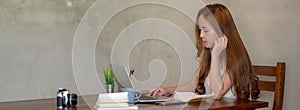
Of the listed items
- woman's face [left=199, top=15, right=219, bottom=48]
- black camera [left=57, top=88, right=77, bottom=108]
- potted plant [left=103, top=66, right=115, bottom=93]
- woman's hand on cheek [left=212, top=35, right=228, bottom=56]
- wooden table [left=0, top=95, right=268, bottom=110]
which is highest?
woman's face [left=199, top=15, right=219, bottom=48]

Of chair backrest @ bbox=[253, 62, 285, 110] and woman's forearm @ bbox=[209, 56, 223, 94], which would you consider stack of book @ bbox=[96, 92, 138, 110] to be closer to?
woman's forearm @ bbox=[209, 56, 223, 94]

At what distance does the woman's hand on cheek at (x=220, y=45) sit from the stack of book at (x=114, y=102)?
559mm

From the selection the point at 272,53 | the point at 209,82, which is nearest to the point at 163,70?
the point at 272,53

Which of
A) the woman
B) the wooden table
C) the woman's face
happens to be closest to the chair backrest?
the woman

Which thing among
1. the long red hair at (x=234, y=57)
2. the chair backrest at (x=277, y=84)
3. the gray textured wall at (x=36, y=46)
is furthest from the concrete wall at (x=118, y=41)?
the long red hair at (x=234, y=57)

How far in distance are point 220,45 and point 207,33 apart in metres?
0.12

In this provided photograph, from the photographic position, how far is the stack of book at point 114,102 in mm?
1852

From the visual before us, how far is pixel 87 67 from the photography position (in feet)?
12.5

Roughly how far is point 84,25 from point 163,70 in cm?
82

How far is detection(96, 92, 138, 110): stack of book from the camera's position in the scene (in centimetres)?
185

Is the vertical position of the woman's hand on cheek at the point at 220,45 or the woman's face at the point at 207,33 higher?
the woman's face at the point at 207,33

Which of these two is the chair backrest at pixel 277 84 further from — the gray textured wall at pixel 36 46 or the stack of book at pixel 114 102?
the gray textured wall at pixel 36 46

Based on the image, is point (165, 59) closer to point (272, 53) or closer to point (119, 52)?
point (119, 52)

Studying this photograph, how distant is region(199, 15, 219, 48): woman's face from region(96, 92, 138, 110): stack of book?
59cm
